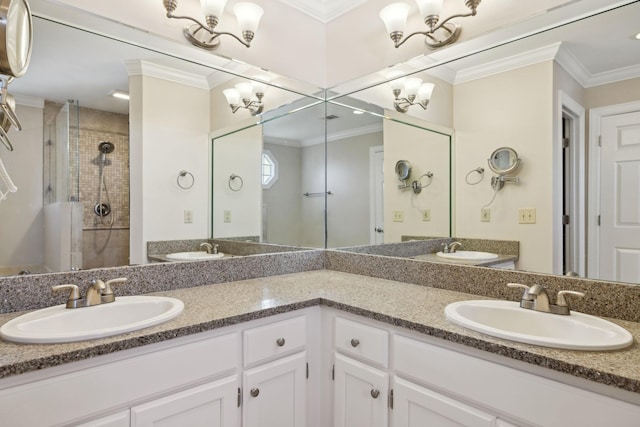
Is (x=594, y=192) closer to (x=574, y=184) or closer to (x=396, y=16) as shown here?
(x=574, y=184)

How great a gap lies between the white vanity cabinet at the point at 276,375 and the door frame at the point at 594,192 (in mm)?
1088

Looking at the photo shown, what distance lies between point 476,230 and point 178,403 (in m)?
1.35

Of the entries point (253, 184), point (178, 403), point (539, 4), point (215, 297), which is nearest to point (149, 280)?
point (215, 297)

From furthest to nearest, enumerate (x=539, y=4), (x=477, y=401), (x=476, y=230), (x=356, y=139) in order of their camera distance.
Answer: (x=356, y=139), (x=476, y=230), (x=539, y=4), (x=477, y=401)

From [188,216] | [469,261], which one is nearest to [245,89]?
[188,216]

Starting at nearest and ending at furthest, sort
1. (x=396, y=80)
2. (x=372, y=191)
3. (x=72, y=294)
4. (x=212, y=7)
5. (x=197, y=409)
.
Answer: (x=197, y=409) < (x=72, y=294) < (x=212, y=7) < (x=396, y=80) < (x=372, y=191)

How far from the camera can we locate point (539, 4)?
147 cm

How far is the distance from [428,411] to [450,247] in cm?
78

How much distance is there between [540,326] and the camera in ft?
4.00

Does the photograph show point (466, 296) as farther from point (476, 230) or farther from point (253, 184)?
point (253, 184)

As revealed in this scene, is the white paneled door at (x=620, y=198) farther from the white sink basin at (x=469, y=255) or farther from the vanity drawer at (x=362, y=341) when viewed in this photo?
the vanity drawer at (x=362, y=341)

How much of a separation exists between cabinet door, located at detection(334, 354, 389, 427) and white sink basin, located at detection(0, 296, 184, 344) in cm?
68

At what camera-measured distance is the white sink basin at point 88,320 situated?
0.99 m

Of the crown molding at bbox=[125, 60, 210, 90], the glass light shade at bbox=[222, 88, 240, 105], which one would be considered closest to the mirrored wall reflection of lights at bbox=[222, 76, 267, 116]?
the glass light shade at bbox=[222, 88, 240, 105]
